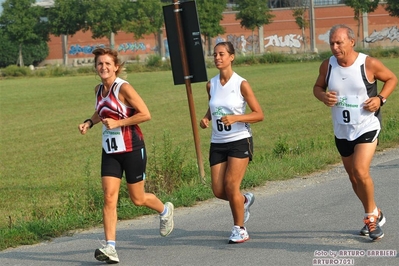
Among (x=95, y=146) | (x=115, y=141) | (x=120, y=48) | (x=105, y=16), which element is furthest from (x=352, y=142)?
(x=120, y=48)

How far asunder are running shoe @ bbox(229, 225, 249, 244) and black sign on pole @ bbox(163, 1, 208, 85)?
3876 mm

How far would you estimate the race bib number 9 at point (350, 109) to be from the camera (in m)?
7.49

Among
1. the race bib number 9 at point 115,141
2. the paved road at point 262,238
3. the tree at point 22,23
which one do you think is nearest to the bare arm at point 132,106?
the race bib number 9 at point 115,141

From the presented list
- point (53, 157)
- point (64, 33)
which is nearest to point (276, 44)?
point (64, 33)

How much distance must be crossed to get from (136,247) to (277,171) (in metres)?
4.50

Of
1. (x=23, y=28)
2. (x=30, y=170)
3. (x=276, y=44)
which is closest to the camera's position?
(x=30, y=170)

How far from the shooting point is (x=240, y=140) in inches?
307

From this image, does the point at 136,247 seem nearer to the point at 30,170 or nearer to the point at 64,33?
the point at 30,170

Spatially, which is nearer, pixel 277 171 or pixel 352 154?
pixel 352 154

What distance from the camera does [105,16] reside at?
91938mm

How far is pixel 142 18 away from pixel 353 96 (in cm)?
8484

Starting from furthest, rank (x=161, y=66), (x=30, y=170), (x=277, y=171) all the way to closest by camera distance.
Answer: (x=161, y=66), (x=30, y=170), (x=277, y=171)

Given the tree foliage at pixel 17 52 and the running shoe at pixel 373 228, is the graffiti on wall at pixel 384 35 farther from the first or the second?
the running shoe at pixel 373 228

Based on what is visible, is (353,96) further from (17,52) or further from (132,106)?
(17,52)
